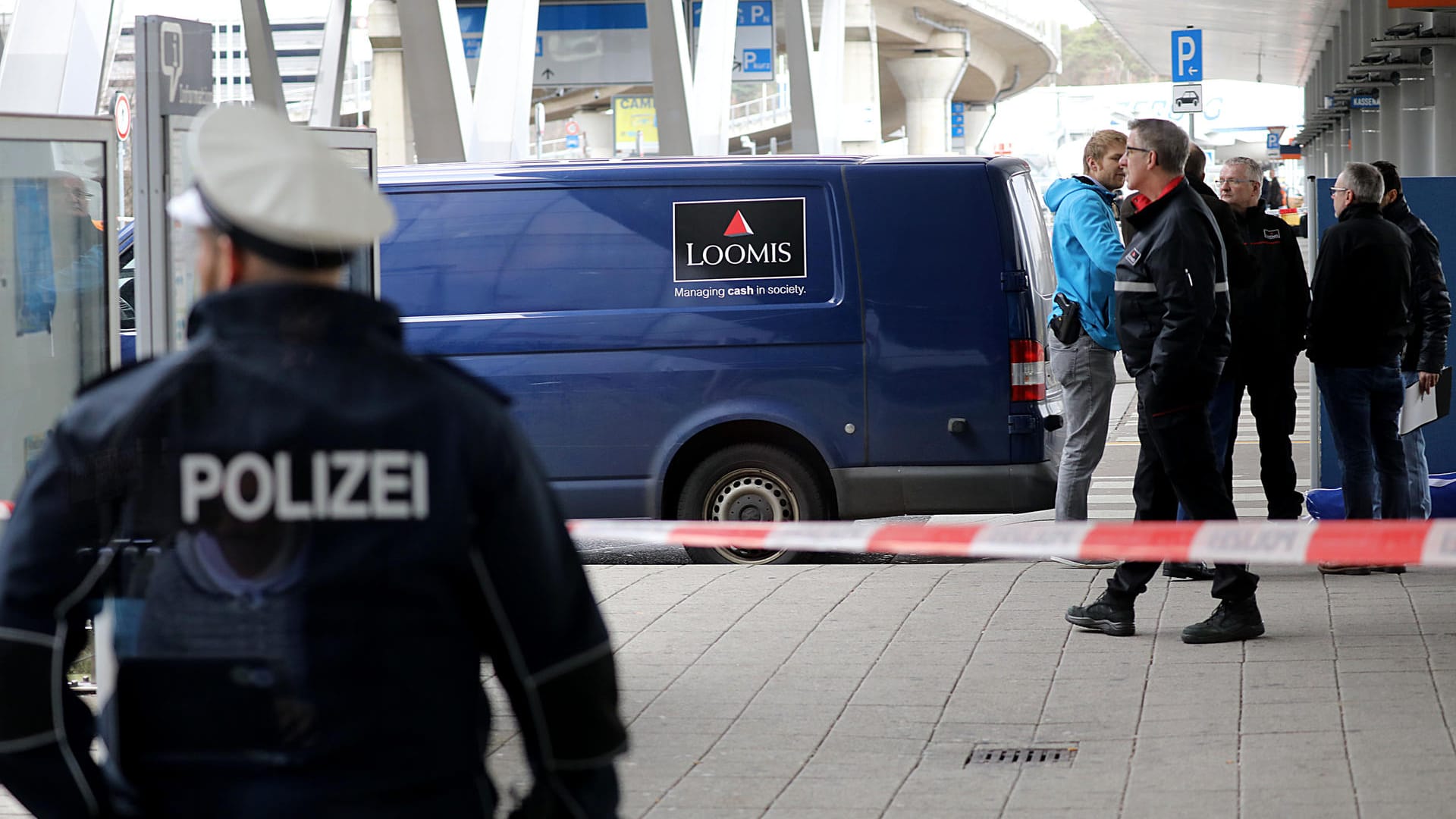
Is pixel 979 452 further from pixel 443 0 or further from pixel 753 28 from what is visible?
pixel 753 28

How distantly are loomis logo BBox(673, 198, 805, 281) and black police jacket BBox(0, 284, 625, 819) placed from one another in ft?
21.6

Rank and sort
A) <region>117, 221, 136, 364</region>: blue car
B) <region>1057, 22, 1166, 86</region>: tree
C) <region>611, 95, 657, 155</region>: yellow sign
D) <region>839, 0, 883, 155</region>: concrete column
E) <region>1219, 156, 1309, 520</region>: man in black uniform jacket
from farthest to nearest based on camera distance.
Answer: <region>1057, 22, 1166, 86</region>: tree
<region>611, 95, 657, 155</region>: yellow sign
<region>839, 0, 883, 155</region>: concrete column
<region>117, 221, 136, 364</region>: blue car
<region>1219, 156, 1309, 520</region>: man in black uniform jacket

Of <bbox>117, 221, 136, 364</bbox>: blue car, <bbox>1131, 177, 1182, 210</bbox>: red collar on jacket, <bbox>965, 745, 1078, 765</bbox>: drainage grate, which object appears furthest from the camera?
<bbox>117, 221, 136, 364</bbox>: blue car

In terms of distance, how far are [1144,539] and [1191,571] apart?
13.4ft

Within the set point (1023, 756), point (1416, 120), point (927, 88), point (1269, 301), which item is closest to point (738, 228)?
point (1269, 301)

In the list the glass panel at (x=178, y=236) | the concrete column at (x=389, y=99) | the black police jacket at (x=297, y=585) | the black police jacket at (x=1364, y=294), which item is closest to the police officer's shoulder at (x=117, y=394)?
the black police jacket at (x=297, y=585)

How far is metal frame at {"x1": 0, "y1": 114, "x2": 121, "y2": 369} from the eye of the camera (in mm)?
5582

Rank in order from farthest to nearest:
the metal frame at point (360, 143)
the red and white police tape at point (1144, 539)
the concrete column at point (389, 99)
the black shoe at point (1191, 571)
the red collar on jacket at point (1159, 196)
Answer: the concrete column at point (389, 99)
the black shoe at point (1191, 571)
the red collar on jacket at point (1159, 196)
the metal frame at point (360, 143)
the red and white police tape at point (1144, 539)

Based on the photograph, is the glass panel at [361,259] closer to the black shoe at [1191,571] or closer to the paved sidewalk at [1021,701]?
the paved sidewalk at [1021,701]

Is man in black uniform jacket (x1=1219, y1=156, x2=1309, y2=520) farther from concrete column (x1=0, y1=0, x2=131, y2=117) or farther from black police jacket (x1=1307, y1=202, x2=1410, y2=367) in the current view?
→ concrete column (x1=0, y1=0, x2=131, y2=117)

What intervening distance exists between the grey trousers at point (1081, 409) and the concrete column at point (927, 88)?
177ft

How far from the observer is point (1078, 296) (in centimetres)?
810

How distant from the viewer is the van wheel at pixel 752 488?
8.84m

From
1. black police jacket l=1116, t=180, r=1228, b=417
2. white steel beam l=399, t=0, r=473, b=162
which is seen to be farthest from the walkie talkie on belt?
white steel beam l=399, t=0, r=473, b=162
